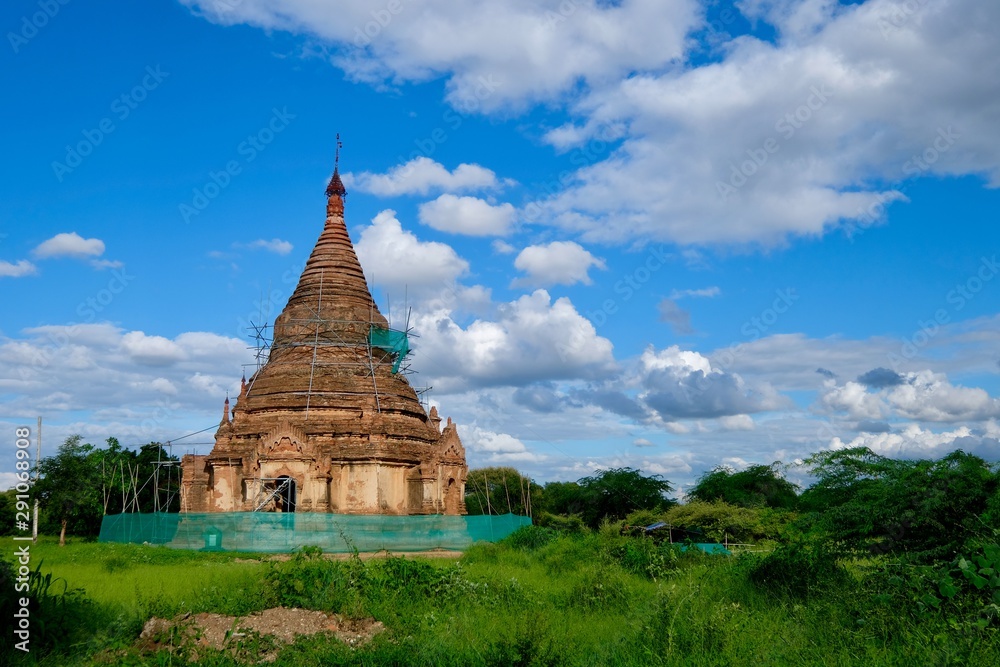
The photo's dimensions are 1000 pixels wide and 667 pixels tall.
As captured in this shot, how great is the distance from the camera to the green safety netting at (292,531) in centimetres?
2445

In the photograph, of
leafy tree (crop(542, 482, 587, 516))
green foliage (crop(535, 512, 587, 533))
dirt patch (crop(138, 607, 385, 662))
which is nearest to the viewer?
dirt patch (crop(138, 607, 385, 662))

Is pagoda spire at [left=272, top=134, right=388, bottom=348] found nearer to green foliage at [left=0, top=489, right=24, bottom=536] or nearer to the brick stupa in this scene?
the brick stupa

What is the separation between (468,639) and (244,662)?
2779mm

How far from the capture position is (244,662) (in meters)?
9.51

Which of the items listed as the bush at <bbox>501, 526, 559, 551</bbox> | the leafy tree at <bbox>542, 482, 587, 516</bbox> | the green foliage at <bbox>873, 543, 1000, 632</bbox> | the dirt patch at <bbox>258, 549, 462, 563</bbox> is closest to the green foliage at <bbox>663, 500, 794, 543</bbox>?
the bush at <bbox>501, 526, 559, 551</bbox>

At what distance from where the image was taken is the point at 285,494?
1178 inches

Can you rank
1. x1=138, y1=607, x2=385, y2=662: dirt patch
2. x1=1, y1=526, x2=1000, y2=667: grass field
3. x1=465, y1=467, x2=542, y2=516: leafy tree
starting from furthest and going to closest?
1. x1=465, y1=467, x2=542, y2=516: leafy tree
2. x1=138, y1=607, x2=385, y2=662: dirt patch
3. x1=1, y1=526, x2=1000, y2=667: grass field

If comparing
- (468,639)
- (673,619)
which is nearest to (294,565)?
(468,639)

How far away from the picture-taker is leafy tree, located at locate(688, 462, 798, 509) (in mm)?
46438

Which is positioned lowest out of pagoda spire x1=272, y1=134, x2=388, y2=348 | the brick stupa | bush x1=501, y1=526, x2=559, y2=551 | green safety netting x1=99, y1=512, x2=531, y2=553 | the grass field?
the grass field

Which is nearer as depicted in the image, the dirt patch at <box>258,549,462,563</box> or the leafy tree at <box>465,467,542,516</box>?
the dirt patch at <box>258,549,462,563</box>

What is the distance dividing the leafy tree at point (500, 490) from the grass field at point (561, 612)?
34421 millimetres

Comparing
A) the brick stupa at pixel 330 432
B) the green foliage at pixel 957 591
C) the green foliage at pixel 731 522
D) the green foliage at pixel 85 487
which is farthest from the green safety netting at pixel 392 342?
the green foliage at pixel 957 591

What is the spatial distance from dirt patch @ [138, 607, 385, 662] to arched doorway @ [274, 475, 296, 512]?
17.7m
